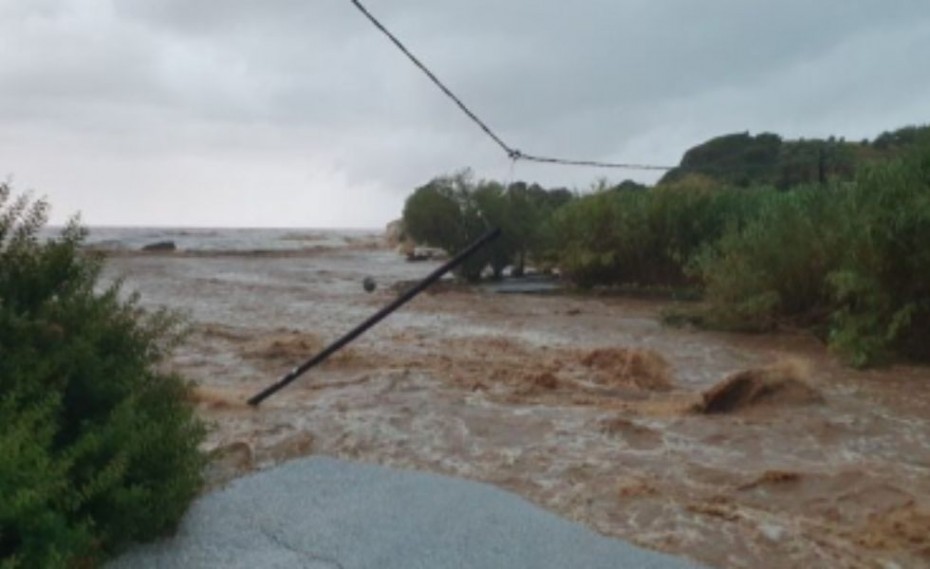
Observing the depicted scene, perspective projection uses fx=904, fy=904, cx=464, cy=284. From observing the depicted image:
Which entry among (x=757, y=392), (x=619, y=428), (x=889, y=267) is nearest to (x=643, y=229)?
(x=889, y=267)

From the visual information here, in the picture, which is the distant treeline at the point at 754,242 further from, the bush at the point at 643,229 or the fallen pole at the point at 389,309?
the fallen pole at the point at 389,309

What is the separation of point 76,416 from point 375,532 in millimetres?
1519

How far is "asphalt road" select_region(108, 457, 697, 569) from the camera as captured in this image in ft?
13.4

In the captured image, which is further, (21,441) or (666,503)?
(666,503)

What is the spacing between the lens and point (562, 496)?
5207 millimetres

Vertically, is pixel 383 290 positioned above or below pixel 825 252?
below

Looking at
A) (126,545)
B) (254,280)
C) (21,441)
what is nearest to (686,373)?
(126,545)

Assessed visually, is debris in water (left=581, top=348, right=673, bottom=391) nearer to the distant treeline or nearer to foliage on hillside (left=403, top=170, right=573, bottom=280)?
the distant treeline

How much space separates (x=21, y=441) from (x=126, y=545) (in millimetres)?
911

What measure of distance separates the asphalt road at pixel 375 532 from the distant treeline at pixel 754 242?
277 inches

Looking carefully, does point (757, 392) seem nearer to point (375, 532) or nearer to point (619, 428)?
point (619, 428)

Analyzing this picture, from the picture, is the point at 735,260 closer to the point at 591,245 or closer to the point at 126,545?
the point at 591,245

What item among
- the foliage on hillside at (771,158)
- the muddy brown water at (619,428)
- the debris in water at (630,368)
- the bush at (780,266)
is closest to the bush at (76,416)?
the muddy brown water at (619,428)

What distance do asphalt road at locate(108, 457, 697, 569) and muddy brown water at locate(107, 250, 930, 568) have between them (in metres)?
0.32
